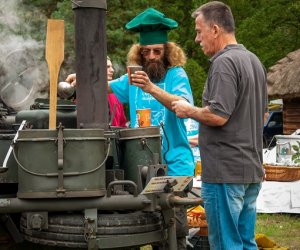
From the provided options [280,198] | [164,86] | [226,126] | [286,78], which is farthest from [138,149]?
[286,78]

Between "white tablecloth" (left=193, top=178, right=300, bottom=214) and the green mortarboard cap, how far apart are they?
191 inches

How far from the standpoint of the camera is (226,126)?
4254 mm

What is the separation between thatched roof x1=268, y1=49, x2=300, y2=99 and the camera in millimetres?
16047

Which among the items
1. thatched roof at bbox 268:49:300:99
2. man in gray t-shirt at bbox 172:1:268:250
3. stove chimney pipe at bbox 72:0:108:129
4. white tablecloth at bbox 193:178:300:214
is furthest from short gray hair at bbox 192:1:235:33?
thatched roof at bbox 268:49:300:99

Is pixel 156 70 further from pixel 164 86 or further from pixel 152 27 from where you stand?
pixel 152 27

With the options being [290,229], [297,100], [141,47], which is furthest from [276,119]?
[141,47]

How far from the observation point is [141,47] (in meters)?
4.89

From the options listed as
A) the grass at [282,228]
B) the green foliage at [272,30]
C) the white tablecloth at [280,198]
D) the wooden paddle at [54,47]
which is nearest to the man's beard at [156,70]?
the wooden paddle at [54,47]

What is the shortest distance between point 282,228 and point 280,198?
0.99 m

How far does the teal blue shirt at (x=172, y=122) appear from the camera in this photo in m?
4.67

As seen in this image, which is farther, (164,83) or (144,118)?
(164,83)

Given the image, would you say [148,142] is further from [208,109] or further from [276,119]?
[276,119]

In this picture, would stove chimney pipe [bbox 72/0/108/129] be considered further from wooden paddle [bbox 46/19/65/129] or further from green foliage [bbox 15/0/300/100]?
green foliage [bbox 15/0/300/100]

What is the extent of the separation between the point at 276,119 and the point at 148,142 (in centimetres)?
2111
